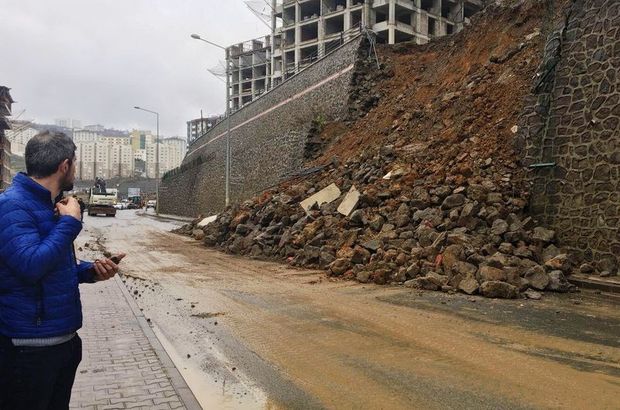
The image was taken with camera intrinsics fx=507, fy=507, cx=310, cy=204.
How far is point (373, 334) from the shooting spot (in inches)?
262

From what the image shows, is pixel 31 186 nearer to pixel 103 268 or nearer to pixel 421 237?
pixel 103 268

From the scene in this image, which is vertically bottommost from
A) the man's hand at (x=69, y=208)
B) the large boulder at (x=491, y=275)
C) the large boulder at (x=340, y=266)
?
the large boulder at (x=340, y=266)

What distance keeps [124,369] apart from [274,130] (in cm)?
2730

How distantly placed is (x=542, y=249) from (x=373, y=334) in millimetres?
5926

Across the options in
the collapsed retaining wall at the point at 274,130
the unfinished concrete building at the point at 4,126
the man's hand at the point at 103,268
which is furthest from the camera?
the unfinished concrete building at the point at 4,126

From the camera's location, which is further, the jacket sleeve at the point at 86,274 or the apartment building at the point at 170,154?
the apartment building at the point at 170,154

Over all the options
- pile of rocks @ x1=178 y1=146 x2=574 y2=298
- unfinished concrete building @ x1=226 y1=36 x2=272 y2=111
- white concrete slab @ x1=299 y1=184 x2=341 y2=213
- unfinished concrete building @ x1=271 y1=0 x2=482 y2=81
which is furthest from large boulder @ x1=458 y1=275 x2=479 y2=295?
unfinished concrete building @ x1=226 y1=36 x2=272 y2=111

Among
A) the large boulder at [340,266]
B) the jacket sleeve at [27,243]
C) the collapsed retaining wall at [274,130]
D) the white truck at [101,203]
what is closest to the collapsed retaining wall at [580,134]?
the large boulder at [340,266]

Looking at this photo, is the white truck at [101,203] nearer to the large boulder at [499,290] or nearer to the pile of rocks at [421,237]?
the pile of rocks at [421,237]

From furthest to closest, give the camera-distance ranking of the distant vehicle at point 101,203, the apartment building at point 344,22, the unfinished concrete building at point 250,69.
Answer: the unfinished concrete building at point 250,69 → the apartment building at point 344,22 → the distant vehicle at point 101,203

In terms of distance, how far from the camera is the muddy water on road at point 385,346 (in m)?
4.59

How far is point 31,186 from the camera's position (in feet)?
8.13

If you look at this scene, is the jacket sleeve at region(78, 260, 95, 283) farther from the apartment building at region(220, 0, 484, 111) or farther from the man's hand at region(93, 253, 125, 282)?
the apartment building at region(220, 0, 484, 111)

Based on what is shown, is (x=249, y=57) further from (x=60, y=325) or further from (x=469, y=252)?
(x=60, y=325)
